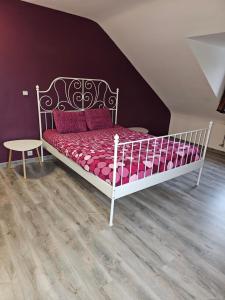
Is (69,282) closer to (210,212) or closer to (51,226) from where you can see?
(51,226)

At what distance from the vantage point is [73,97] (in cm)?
386

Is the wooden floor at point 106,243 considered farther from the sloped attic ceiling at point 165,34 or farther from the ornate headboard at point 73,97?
the sloped attic ceiling at point 165,34

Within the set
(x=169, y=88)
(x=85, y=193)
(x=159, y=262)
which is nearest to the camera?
(x=159, y=262)

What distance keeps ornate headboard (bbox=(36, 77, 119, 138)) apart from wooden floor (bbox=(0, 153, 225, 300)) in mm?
1210

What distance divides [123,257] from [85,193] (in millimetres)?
1093

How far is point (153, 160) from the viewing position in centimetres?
242

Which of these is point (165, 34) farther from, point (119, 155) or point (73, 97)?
point (119, 155)

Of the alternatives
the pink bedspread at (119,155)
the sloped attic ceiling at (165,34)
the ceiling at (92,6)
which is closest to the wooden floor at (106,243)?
the pink bedspread at (119,155)

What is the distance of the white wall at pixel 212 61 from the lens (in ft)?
10.4

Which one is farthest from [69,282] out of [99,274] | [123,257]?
[123,257]

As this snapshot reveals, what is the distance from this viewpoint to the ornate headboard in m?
3.57

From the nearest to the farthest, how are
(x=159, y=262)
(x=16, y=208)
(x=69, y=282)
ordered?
1. (x=69, y=282)
2. (x=159, y=262)
3. (x=16, y=208)

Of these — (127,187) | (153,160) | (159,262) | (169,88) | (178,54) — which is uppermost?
(178,54)

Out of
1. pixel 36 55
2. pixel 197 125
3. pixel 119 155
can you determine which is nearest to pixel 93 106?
pixel 36 55
